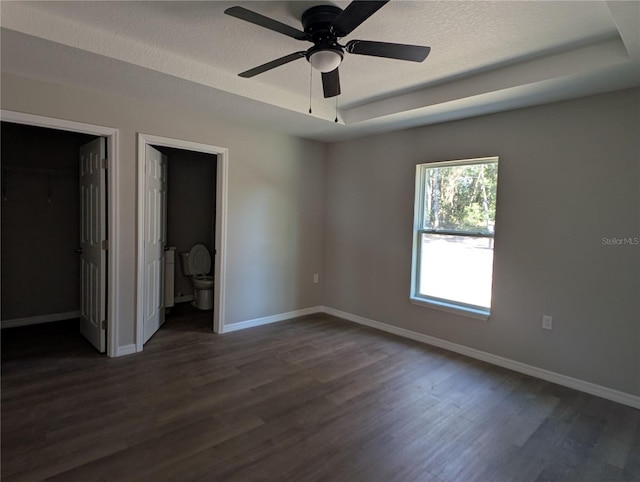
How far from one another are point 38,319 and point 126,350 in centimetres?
173

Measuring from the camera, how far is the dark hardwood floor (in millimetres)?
2004

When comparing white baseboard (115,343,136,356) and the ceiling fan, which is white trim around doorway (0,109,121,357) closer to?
white baseboard (115,343,136,356)

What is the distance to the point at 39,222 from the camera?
14.1ft

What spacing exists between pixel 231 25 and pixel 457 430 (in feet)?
9.99

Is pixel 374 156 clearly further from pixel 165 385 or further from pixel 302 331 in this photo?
pixel 165 385

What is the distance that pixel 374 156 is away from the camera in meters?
4.57

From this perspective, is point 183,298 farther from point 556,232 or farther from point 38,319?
point 556,232

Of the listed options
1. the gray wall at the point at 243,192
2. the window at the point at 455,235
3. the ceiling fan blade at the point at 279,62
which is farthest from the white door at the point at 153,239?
the window at the point at 455,235

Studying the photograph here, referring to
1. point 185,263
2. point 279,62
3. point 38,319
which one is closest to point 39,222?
point 38,319

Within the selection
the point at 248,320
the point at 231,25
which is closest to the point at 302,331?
the point at 248,320

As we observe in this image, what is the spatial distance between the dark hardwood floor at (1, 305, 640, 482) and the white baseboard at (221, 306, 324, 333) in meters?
0.50

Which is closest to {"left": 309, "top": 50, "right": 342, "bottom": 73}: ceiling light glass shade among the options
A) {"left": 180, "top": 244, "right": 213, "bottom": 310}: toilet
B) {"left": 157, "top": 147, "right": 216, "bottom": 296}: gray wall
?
{"left": 157, "top": 147, "right": 216, "bottom": 296}: gray wall

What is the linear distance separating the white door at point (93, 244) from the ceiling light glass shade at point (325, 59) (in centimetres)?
230

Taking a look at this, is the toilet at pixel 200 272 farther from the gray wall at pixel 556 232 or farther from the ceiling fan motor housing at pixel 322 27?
the ceiling fan motor housing at pixel 322 27
